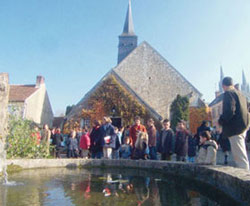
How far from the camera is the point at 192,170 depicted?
478cm

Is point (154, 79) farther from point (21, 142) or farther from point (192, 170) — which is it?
point (192, 170)

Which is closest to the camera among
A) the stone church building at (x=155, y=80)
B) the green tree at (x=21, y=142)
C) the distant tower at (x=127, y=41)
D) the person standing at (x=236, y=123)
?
the person standing at (x=236, y=123)

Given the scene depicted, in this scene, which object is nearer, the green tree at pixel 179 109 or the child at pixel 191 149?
the child at pixel 191 149

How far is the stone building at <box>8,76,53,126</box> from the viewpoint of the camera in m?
25.7

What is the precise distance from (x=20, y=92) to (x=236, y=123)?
90.9 feet

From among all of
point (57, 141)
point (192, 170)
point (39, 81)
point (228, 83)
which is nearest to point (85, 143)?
point (57, 141)

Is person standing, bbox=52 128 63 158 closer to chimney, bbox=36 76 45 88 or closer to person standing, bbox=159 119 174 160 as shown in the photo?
person standing, bbox=159 119 174 160

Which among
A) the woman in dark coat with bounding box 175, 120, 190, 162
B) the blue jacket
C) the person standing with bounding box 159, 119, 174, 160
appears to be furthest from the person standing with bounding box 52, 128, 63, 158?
the woman in dark coat with bounding box 175, 120, 190, 162

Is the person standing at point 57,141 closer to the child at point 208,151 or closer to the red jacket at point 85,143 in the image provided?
the red jacket at point 85,143

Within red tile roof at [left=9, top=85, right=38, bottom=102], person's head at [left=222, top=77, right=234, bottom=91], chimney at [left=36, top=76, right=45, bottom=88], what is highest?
chimney at [left=36, top=76, right=45, bottom=88]

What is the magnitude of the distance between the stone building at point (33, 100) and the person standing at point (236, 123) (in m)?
23.5

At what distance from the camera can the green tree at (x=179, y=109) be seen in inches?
914

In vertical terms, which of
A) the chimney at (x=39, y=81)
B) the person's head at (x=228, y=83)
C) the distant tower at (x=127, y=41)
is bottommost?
the person's head at (x=228, y=83)

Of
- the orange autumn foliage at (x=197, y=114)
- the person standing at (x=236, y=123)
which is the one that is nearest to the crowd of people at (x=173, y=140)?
the person standing at (x=236, y=123)
